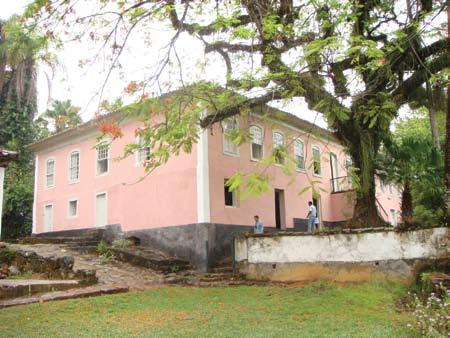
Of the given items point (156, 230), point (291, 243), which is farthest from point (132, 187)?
point (291, 243)

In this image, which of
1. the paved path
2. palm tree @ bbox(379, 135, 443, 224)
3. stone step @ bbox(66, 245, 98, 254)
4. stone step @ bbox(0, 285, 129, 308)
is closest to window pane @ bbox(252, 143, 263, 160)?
palm tree @ bbox(379, 135, 443, 224)

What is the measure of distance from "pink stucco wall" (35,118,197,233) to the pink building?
38 mm

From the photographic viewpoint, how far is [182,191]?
17922mm

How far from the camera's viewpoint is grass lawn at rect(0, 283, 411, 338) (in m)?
7.66

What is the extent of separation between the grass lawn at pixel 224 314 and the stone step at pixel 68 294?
1.72 ft

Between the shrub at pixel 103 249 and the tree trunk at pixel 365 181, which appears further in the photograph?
the shrub at pixel 103 249

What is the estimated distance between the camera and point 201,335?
7398 millimetres

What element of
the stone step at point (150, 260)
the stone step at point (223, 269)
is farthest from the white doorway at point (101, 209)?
the stone step at point (223, 269)

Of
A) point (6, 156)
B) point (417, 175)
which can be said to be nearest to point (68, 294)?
point (6, 156)

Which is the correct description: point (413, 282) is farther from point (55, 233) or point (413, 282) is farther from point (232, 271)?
point (55, 233)

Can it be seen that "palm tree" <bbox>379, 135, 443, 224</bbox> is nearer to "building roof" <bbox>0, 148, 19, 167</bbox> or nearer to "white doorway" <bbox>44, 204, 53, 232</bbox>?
"building roof" <bbox>0, 148, 19, 167</bbox>

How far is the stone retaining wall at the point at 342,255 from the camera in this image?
12.3 meters

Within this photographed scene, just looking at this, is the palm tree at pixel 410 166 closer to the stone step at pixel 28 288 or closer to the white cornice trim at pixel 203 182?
the white cornice trim at pixel 203 182

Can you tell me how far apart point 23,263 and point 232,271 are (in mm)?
6544
